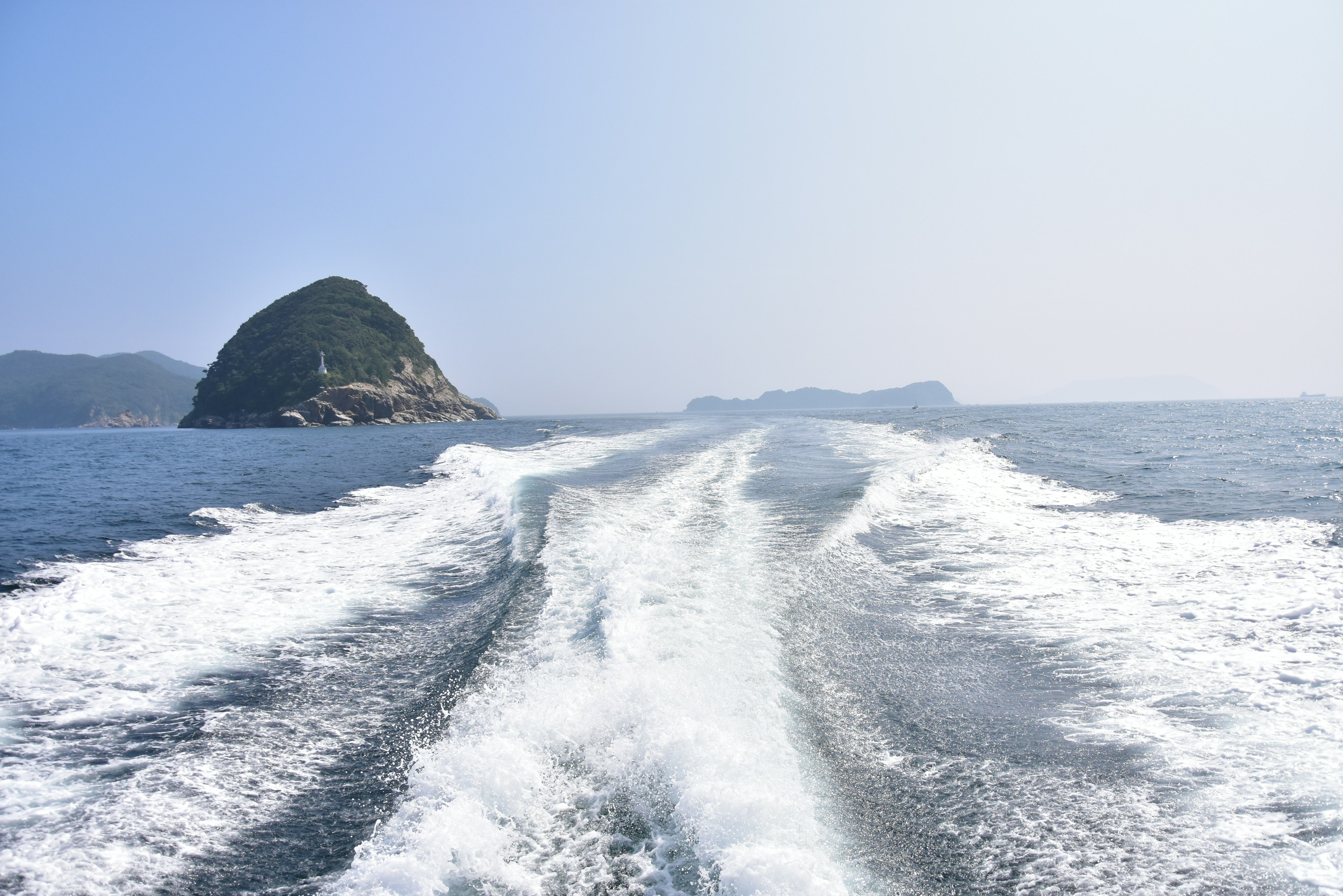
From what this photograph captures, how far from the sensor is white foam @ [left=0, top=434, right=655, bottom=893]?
10.7ft

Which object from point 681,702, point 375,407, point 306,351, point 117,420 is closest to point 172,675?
point 681,702

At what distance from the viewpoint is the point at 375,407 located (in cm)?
6938

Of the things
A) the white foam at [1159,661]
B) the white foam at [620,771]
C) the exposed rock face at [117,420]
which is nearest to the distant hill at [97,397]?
the exposed rock face at [117,420]

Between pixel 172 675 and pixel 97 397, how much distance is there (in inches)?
6750

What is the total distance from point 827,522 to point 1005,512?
4.21m

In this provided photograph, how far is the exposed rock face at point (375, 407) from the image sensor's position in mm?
63406

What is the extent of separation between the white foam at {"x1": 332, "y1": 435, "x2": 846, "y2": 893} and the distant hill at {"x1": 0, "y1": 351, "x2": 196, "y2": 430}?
156m

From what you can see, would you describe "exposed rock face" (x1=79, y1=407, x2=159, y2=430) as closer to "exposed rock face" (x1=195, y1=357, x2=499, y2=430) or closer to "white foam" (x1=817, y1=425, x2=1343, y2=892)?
"exposed rock face" (x1=195, y1=357, x2=499, y2=430)

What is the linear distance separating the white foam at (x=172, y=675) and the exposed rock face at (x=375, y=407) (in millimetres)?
61000

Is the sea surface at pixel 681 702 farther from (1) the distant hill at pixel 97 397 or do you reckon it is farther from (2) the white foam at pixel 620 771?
(1) the distant hill at pixel 97 397

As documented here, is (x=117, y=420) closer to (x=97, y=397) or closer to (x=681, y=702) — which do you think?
(x=97, y=397)

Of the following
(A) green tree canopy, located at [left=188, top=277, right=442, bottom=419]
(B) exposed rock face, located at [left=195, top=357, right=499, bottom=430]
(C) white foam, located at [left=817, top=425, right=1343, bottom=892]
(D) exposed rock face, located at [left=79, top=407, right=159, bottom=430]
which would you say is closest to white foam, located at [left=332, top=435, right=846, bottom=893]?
(C) white foam, located at [left=817, top=425, right=1343, bottom=892]

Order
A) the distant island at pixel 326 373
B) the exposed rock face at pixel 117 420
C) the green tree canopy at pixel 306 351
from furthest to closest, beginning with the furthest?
the exposed rock face at pixel 117 420 < the green tree canopy at pixel 306 351 < the distant island at pixel 326 373

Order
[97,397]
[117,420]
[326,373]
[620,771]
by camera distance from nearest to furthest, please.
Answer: [620,771] < [326,373] < [117,420] < [97,397]
